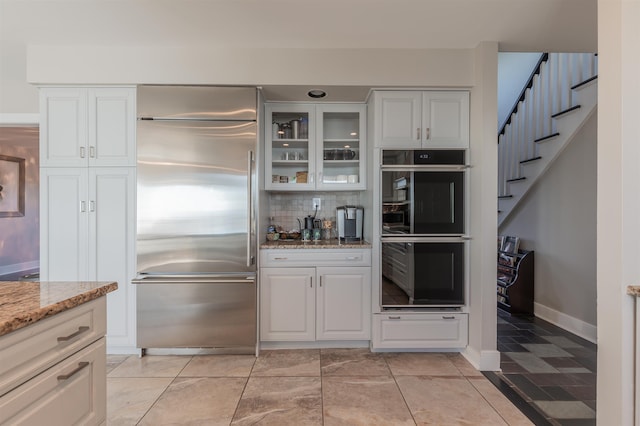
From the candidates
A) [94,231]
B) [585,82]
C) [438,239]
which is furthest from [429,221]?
[94,231]

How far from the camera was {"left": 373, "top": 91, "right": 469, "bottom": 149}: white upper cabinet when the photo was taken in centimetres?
262

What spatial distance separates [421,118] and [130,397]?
2.98 metres

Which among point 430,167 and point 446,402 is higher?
point 430,167

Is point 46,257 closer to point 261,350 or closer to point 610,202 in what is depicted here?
point 261,350

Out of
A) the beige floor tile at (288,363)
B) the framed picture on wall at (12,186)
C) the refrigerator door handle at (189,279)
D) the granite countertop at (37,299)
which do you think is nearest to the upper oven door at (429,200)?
the beige floor tile at (288,363)

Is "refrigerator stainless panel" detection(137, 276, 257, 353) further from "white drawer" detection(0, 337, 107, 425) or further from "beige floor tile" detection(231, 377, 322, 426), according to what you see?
"white drawer" detection(0, 337, 107, 425)

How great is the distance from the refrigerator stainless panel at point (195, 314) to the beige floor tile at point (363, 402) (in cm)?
83

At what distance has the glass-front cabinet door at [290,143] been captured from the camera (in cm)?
297

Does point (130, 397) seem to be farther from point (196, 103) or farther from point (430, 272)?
point (430, 272)

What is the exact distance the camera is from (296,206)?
3.30 m

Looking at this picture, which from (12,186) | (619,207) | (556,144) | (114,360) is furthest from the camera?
(12,186)

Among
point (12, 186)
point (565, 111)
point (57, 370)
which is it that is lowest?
point (57, 370)

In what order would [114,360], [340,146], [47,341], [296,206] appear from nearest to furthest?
[47,341] < [114,360] < [340,146] < [296,206]

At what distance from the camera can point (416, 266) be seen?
2.59 meters
